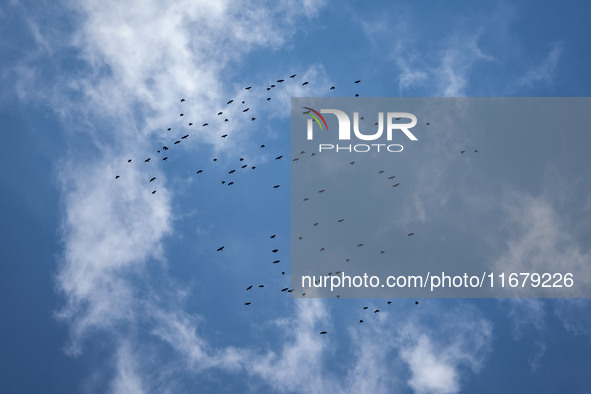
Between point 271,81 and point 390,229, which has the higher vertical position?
point 271,81

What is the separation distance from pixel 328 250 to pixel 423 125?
15036 millimetres

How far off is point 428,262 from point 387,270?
3.98 metres

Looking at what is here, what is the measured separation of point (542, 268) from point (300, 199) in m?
23.3

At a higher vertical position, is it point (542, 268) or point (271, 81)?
point (271, 81)

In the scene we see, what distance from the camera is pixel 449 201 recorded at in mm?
79812

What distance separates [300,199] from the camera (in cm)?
7938

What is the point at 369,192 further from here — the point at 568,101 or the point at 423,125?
the point at 568,101

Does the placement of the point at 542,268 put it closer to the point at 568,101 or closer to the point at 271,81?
the point at 568,101

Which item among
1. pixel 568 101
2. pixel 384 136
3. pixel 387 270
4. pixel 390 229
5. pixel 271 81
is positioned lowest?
pixel 387 270

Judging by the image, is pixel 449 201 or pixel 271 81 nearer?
pixel 449 201

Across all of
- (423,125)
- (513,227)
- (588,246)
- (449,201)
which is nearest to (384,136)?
(423,125)

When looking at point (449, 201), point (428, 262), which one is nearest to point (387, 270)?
point (428, 262)

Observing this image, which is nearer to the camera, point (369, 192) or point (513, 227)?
point (513, 227)

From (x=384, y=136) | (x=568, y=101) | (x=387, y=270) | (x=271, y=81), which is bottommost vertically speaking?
(x=387, y=270)
